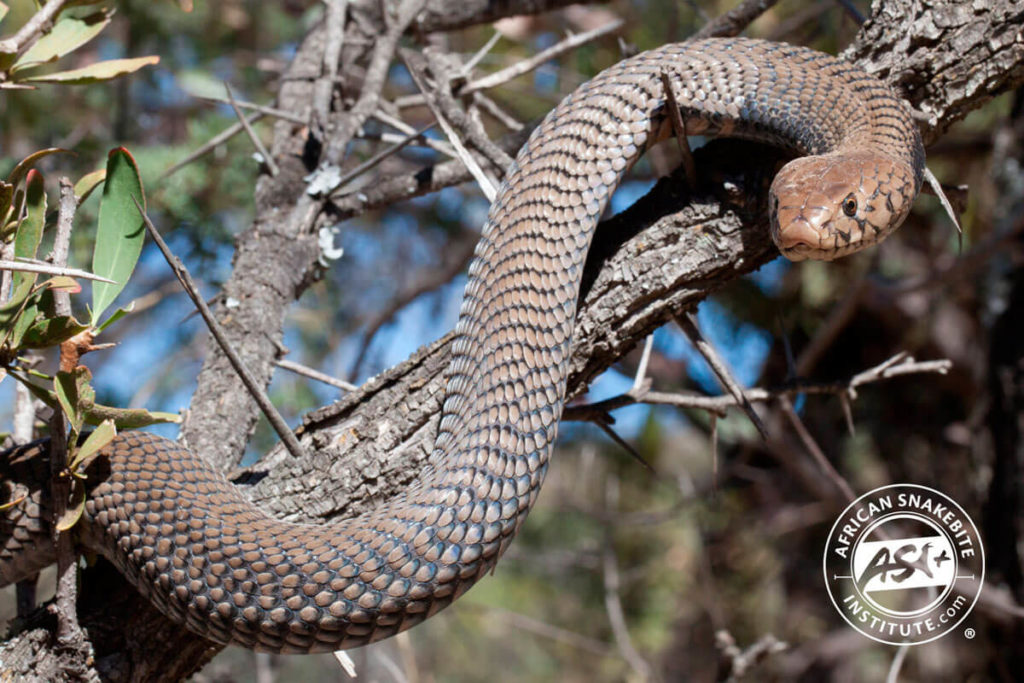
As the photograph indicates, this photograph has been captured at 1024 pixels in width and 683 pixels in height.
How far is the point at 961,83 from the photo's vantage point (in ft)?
7.41

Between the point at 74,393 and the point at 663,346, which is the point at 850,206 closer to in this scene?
the point at 74,393

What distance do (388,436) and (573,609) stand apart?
5118 mm

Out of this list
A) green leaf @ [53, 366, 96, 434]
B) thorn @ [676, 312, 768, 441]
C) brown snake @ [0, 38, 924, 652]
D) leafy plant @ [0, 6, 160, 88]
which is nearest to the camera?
green leaf @ [53, 366, 96, 434]

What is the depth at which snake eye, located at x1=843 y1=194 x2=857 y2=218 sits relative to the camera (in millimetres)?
Answer: 2332

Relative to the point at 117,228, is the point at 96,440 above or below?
below

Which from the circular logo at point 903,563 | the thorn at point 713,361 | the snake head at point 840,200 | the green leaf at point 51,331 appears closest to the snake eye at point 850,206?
the snake head at point 840,200

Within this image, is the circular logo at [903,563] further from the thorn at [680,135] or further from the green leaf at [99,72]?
the green leaf at [99,72]

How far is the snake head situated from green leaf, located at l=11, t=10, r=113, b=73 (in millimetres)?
1840

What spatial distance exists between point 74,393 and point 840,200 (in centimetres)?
200

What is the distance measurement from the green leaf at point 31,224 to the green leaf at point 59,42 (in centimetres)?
44


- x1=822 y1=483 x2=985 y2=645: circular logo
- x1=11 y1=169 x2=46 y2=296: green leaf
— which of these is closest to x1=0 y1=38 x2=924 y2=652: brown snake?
x1=11 y1=169 x2=46 y2=296: green leaf

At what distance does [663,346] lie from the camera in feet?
17.7

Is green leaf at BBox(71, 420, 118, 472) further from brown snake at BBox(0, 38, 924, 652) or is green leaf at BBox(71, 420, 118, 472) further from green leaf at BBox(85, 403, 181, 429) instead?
brown snake at BBox(0, 38, 924, 652)

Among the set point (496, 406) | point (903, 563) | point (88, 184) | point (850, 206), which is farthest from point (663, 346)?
point (88, 184)
